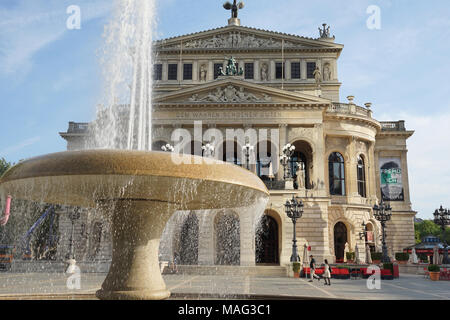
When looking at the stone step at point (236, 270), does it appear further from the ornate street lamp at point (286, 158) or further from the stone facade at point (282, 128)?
the ornate street lamp at point (286, 158)

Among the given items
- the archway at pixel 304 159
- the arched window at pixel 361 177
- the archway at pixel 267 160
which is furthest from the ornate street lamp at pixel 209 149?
the arched window at pixel 361 177

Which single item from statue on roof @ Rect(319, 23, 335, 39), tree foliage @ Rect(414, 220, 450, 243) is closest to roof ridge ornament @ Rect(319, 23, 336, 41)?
statue on roof @ Rect(319, 23, 335, 39)

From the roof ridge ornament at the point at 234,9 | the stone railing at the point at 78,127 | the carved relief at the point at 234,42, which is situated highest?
the roof ridge ornament at the point at 234,9

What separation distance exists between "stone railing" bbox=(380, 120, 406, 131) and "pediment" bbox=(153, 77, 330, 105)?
12.5m

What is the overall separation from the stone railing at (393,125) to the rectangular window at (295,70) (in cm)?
1037

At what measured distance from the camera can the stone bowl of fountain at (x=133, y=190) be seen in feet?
19.7

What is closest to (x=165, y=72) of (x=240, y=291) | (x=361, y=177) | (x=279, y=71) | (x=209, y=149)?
(x=279, y=71)

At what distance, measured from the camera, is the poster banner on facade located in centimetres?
4200

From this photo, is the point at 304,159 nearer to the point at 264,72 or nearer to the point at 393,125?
the point at 264,72

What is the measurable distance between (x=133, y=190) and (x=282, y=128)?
29.1 meters

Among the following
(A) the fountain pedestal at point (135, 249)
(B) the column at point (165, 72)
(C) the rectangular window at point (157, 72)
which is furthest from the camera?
(C) the rectangular window at point (157, 72)

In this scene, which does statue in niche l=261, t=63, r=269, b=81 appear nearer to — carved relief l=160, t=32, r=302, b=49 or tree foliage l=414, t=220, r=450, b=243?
carved relief l=160, t=32, r=302, b=49
